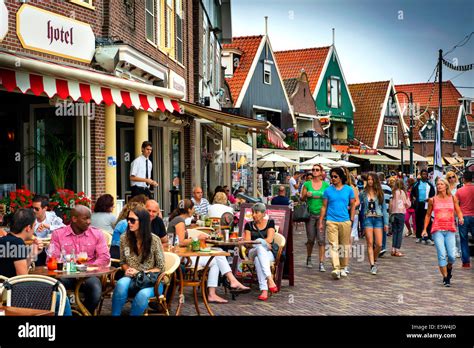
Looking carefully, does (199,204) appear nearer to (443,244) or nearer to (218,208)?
(218,208)

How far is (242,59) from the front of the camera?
3014 centimetres

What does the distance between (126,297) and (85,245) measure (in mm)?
649

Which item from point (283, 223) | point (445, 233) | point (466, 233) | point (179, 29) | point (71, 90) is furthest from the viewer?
point (179, 29)

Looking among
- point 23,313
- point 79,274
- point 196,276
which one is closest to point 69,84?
point 79,274

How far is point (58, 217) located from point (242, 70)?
70.0ft

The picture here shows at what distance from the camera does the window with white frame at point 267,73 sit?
98.5 feet

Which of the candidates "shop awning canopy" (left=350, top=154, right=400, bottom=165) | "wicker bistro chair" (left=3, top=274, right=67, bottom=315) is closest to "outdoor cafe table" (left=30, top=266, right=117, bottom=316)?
"wicker bistro chair" (left=3, top=274, right=67, bottom=315)

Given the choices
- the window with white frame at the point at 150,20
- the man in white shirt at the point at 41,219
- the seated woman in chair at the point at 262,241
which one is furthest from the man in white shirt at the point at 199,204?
the man in white shirt at the point at 41,219

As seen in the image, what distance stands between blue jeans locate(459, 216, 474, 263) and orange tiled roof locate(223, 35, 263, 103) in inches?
728

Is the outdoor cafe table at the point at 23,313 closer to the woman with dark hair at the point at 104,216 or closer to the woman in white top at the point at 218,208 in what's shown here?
the woman with dark hair at the point at 104,216

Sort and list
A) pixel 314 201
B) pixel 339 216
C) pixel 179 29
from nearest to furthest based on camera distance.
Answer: pixel 339 216, pixel 314 201, pixel 179 29

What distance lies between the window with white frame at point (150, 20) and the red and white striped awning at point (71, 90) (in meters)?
6.59
